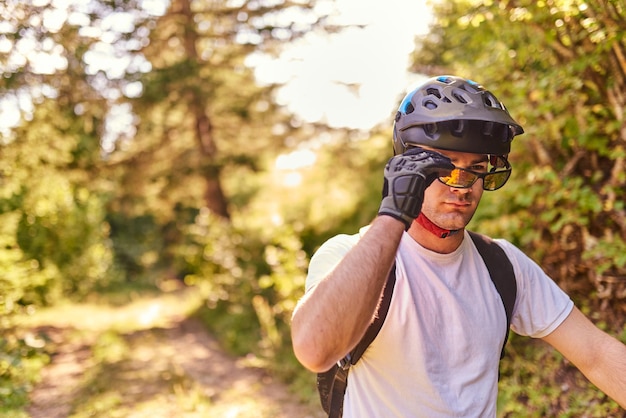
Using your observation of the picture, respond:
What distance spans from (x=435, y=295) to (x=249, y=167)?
14.4 m

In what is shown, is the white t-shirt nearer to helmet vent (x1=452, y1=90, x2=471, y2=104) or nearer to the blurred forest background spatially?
helmet vent (x1=452, y1=90, x2=471, y2=104)

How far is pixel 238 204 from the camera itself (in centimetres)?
2050

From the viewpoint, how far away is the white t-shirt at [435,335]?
6.25 feet

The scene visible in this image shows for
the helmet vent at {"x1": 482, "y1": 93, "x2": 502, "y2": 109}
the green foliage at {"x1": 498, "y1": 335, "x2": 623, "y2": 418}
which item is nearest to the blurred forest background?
the green foliage at {"x1": 498, "y1": 335, "x2": 623, "y2": 418}

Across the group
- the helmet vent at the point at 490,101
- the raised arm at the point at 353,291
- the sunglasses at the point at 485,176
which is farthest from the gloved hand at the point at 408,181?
the helmet vent at the point at 490,101

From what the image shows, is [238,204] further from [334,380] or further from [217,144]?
[334,380]

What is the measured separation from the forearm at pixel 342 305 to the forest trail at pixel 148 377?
193 inches

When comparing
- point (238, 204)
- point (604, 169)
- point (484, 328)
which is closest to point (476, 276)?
point (484, 328)

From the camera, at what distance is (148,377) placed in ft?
26.7

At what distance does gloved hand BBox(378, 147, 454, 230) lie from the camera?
1749 mm

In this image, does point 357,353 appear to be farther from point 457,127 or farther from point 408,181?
point 457,127

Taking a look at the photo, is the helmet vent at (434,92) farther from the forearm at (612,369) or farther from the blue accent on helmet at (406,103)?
the forearm at (612,369)

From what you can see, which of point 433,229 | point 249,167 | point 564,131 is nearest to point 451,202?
point 433,229

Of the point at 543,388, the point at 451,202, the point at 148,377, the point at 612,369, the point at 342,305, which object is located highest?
the point at 451,202
